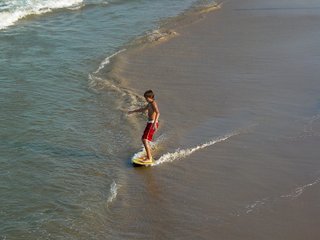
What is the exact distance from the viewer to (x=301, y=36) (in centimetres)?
1642

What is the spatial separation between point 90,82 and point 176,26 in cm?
566

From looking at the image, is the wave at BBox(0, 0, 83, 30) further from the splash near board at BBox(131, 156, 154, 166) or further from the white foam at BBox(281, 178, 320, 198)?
the white foam at BBox(281, 178, 320, 198)

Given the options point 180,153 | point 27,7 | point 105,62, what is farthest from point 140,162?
point 27,7

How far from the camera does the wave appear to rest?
19.5 metres

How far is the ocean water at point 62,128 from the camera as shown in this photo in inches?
322

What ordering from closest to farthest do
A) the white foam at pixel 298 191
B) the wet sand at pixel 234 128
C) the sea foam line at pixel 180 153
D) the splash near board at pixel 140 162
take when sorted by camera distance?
the wet sand at pixel 234 128 → the white foam at pixel 298 191 → the splash near board at pixel 140 162 → the sea foam line at pixel 180 153

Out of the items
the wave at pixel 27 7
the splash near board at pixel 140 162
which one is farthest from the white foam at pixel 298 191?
the wave at pixel 27 7

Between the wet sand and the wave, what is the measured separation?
553cm

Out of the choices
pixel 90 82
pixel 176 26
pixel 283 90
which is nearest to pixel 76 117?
pixel 90 82

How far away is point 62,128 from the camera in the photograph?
11.0m

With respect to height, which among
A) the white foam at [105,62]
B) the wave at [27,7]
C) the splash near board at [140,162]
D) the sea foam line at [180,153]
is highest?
the wave at [27,7]

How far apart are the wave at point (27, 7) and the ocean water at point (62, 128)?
181mm

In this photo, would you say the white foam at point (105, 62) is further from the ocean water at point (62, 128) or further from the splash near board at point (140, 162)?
the splash near board at point (140, 162)

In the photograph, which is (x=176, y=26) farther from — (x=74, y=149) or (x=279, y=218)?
(x=279, y=218)
